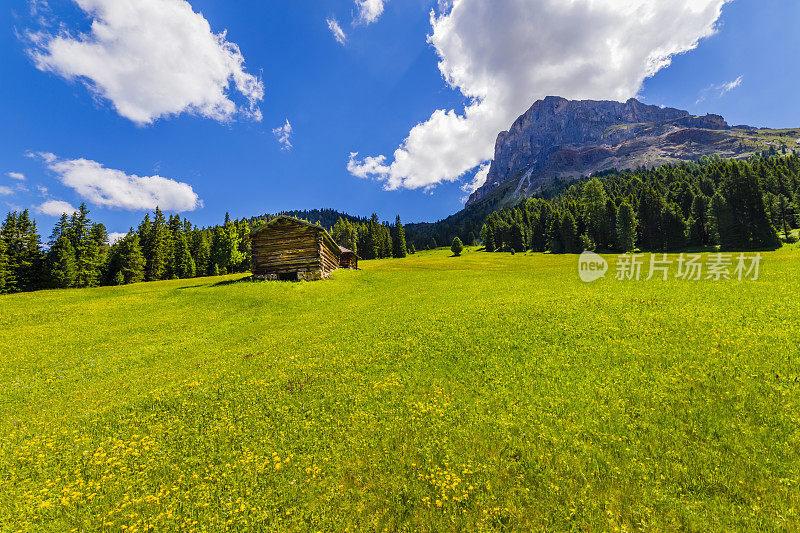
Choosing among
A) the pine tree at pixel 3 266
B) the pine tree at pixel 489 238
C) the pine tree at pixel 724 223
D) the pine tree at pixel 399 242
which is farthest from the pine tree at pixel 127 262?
the pine tree at pixel 724 223

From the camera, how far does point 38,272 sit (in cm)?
5481

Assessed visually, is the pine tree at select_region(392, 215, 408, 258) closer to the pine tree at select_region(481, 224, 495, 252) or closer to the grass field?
the pine tree at select_region(481, 224, 495, 252)

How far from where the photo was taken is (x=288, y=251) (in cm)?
3903

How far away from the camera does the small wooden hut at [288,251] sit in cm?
3841

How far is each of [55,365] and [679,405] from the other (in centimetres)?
2858

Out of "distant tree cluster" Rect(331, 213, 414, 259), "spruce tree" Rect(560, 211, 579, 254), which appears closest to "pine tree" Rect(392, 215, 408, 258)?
"distant tree cluster" Rect(331, 213, 414, 259)

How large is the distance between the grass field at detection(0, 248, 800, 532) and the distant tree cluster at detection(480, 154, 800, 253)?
82.1 meters

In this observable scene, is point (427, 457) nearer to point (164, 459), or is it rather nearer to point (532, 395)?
point (532, 395)

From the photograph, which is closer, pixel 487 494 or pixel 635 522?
pixel 635 522

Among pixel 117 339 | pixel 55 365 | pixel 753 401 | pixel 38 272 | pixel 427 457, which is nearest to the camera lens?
pixel 427 457

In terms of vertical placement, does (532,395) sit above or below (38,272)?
below

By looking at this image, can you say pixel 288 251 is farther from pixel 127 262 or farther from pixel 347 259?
pixel 127 262

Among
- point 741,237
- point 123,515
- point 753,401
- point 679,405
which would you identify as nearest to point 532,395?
point 679,405

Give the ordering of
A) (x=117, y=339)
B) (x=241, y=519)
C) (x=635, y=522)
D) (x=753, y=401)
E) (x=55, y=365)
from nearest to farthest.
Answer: (x=635, y=522), (x=241, y=519), (x=753, y=401), (x=55, y=365), (x=117, y=339)
